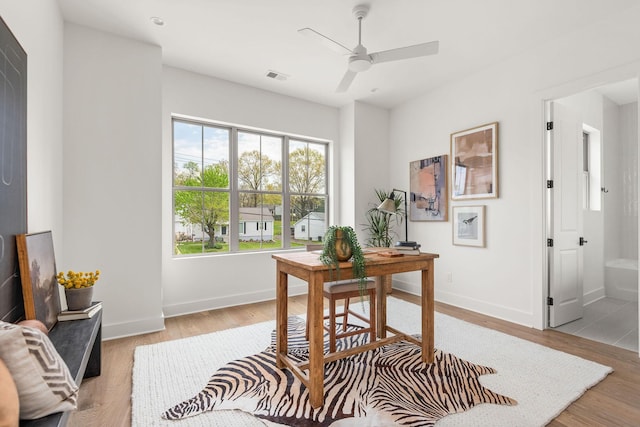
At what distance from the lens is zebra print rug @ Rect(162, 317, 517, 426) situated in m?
1.83

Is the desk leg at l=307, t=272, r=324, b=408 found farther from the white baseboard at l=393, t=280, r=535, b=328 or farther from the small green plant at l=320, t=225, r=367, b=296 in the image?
the white baseboard at l=393, t=280, r=535, b=328

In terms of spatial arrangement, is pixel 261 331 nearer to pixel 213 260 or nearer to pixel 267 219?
pixel 213 260

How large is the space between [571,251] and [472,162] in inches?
56.5

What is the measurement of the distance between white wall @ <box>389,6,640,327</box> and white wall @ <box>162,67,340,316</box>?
7.06ft

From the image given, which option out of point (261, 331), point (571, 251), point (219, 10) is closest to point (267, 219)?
point (261, 331)

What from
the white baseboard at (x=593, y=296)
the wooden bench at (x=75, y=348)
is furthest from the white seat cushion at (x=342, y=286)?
the white baseboard at (x=593, y=296)

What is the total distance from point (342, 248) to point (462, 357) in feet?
4.81

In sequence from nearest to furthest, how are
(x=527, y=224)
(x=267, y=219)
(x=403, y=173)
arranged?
(x=527, y=224) < (x=267, y=219) < (x=403, y=173)

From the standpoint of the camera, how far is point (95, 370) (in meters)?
2.27

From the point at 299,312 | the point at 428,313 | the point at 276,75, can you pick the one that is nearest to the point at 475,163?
the point at 428,313

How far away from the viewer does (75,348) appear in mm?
1728

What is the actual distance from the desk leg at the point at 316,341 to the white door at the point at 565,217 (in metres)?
2.72

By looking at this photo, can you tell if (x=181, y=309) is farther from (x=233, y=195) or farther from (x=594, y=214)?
(x=594, y=214)

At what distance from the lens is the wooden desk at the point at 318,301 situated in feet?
6.28
